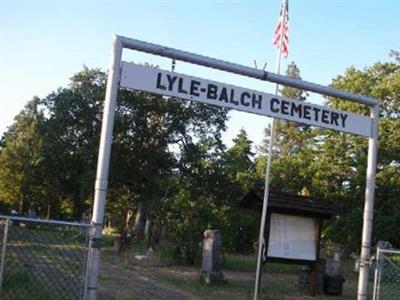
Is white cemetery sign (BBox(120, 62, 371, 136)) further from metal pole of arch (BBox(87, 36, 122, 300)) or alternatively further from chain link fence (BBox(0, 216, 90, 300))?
chain link fence (BBox(0, 216, 90, 300))

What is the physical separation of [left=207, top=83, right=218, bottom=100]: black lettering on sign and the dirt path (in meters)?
6.95

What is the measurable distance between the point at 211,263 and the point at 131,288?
3284 millimetres

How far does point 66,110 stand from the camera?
46.8 metres

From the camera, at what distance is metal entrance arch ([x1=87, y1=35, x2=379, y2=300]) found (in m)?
6.80

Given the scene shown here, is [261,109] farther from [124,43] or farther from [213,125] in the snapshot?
[213,125]

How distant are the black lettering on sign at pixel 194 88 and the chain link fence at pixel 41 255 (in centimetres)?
205

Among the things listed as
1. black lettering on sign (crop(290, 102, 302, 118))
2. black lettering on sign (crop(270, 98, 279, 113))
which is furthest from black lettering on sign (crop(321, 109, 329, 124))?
black lettering on sign (crop(270, 98, 279, 113))

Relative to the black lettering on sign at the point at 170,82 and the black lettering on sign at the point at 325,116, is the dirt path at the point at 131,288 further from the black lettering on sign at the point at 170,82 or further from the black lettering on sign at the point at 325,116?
the black lettering on sign at the point at 170,82

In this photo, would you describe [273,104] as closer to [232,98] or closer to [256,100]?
[256,100]

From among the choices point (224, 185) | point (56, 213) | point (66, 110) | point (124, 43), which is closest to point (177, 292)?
point (124, 43)

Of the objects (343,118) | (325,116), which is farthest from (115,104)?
(343,118)

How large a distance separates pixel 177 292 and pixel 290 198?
3.99m

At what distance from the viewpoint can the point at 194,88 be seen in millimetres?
7500

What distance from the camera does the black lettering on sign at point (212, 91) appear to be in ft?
24.9
